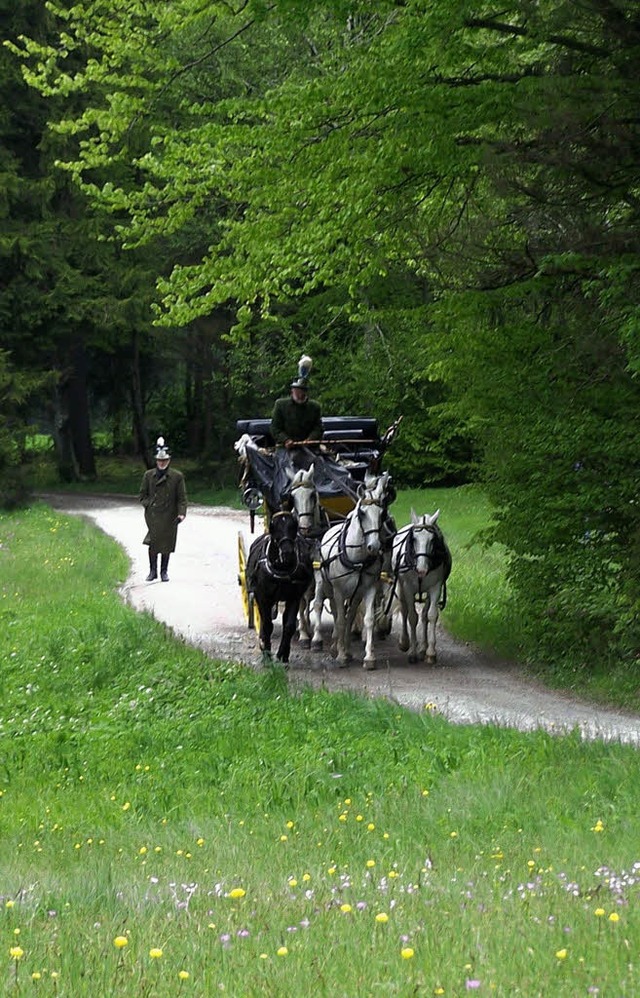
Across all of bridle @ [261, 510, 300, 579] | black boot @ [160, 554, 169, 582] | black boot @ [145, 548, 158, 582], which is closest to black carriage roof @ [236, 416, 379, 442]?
bridle @ [261, 510, 300, 579]

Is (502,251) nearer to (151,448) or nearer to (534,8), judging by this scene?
(534,8)

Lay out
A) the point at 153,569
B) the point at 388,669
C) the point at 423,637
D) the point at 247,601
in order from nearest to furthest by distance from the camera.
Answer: the point at 388,669, the point at 423,637, the point at 247,601, the point at 153,569

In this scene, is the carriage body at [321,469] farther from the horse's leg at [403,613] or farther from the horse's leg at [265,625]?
the horse's leg at [403,613]

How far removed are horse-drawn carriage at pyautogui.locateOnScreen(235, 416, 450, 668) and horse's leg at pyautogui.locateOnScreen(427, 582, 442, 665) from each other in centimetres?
3

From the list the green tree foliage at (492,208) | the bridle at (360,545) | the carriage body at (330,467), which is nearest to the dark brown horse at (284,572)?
the bridle at (360,545)

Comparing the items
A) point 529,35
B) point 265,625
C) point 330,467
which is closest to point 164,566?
point 330,467

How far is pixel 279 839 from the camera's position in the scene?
782cm

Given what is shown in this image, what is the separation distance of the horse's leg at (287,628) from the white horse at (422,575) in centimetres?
138

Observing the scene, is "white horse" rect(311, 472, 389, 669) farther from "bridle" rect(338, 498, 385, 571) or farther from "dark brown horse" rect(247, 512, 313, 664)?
"dark brown horse" rect(247, 512, 313, 664)

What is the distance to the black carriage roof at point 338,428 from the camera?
735 inches

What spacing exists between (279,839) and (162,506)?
47.4 ft

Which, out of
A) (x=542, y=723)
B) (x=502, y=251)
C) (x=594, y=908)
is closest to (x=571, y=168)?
(x=502, y=251)

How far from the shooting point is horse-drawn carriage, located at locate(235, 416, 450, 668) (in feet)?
49.0

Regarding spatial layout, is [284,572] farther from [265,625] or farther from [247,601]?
[247,601]
